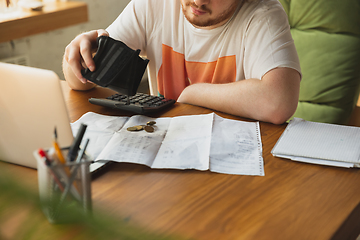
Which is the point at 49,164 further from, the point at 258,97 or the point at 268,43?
the point at 268,43

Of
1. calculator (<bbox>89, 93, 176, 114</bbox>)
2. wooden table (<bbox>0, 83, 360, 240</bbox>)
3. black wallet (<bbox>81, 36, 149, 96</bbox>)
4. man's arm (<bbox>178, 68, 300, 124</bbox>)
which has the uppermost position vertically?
black wallet (<bbox>81, 36, 149, 96</bbox>)

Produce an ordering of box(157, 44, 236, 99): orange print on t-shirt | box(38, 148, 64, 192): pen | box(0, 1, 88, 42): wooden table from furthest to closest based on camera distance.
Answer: box(0, 1, 88, 42): wooden table → box(157, 44, 236, 99): orange print on t-shirt → box(38, 148, 64, 192): pen

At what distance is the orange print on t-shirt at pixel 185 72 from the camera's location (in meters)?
1.26

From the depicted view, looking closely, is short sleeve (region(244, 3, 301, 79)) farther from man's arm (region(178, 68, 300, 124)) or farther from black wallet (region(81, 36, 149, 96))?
black wallet (region(81, 36, 149, 96))

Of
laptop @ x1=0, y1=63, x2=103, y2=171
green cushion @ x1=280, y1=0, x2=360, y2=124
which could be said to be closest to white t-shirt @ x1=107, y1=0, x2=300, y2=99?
green cushion @ x1=280, y1=0, x2=360, y2=124

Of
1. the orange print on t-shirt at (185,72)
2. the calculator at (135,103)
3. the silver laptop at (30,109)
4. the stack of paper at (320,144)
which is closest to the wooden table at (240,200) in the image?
the stack of paper at (320,144)

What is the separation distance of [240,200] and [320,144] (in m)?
0.29

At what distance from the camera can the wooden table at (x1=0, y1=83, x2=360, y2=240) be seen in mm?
525

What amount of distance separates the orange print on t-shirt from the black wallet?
41 centimetres

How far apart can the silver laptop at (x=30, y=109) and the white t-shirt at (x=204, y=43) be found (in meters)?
0.67

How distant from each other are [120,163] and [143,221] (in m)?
0.19

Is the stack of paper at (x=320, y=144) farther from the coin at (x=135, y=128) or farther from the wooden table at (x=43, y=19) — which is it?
the wooden table at (x=43, y=19)

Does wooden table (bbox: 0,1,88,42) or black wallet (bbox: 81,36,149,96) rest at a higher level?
black wallet (bbox: 81,36,149,96)

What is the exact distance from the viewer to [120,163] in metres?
0.70
